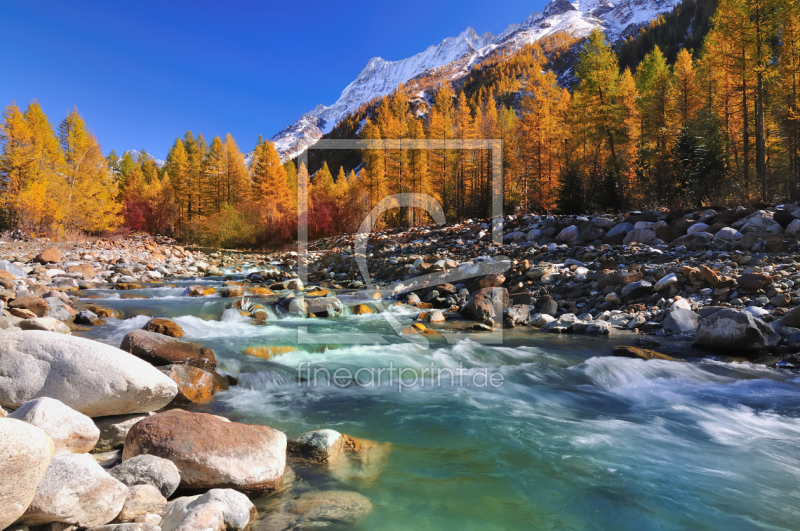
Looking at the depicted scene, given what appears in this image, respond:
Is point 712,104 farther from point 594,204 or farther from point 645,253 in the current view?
point 645,253

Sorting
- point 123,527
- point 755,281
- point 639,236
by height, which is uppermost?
point 639,236

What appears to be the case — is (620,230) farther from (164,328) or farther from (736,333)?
(164,328)

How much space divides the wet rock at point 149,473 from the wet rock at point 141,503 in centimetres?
9

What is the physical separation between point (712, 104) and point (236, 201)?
42286mm

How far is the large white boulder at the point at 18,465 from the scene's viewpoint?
189cm

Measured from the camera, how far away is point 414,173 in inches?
1367

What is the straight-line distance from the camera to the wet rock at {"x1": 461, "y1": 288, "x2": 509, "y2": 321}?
32.9 feet

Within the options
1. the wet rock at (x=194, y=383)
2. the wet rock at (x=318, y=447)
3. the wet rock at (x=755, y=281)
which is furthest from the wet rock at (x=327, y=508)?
the wet rock at (x=755, y=281)

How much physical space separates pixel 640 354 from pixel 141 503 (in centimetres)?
688

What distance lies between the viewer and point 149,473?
105 inches

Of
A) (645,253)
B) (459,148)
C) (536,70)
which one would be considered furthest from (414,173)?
(645,253)

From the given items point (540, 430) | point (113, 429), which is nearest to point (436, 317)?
A: point (540, 430)

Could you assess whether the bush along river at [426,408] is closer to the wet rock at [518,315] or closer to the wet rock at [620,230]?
the wet rock at [518,315]

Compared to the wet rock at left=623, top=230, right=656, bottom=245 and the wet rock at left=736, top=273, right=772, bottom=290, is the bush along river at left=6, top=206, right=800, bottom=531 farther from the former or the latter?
the wet rock at left=623, top=230, right=656, bottom=245
